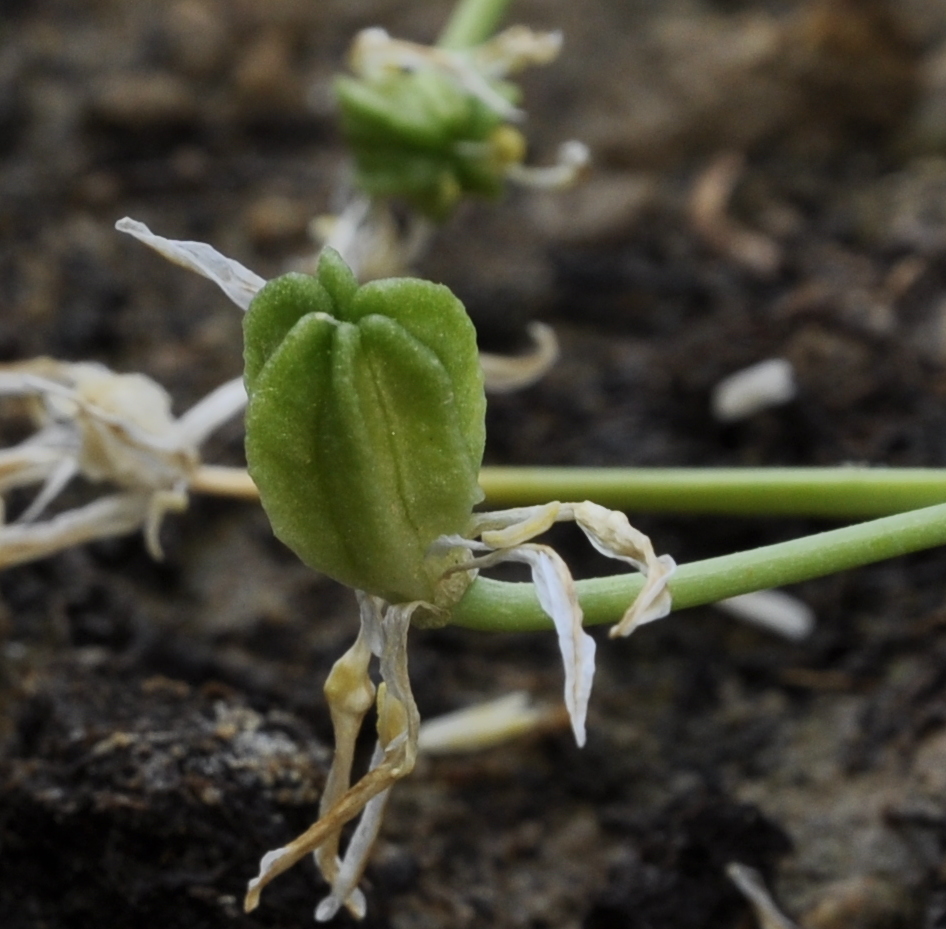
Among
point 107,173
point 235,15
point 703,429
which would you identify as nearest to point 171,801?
point 703,429

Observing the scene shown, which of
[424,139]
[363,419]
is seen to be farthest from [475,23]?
[363,419]

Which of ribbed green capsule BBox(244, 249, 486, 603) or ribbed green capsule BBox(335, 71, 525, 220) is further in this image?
ribbed green capsule BBox(335, 71, 525, 220)

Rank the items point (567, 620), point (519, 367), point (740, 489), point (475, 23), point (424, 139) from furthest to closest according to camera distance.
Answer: point (475, 23), point (424, 139), point (519, 367), point (740, 489), point (567, 620)

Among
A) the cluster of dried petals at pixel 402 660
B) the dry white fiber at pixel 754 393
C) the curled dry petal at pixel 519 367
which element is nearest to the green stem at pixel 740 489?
the curled dry petal at pixel 519 367

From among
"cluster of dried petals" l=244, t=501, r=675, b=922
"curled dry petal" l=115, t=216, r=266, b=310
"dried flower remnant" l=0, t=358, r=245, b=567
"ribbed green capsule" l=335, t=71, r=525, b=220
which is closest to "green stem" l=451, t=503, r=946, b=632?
"cluster of dried petals" l=244, t=501, r=675, b=922

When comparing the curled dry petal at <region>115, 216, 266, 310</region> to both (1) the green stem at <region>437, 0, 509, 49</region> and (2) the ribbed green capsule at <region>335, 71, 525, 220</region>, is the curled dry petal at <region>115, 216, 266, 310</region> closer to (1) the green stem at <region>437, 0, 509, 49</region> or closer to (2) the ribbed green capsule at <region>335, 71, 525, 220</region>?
(2) the ribbed green capsule at <region>335, 71, 525, 220</region>

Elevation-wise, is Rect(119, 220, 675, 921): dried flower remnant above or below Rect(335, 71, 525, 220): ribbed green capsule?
above

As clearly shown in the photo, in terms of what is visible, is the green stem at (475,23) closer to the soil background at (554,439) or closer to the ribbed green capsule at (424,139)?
the ribbed green capsule at (424,139)

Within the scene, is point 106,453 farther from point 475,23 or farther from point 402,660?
point 475,23

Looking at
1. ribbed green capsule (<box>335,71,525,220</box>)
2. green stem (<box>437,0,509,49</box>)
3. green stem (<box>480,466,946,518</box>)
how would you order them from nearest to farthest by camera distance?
green stem (<box>480,466,946,518</box>) → ribbed green capsule (<box>335,71,525,220</box>) → green stem (<box>437,0,509,49</box>)
